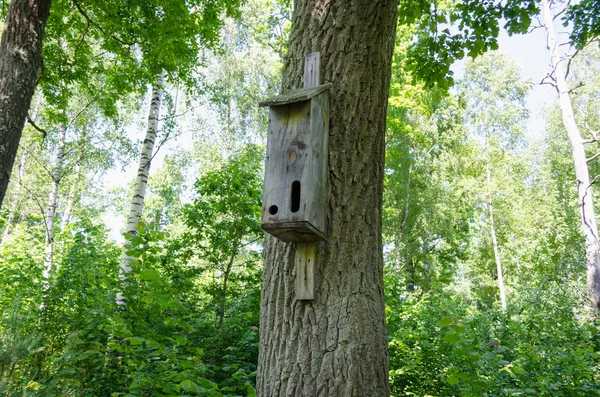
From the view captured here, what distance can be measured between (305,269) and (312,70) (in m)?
0.95

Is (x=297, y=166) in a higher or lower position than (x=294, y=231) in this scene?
higher

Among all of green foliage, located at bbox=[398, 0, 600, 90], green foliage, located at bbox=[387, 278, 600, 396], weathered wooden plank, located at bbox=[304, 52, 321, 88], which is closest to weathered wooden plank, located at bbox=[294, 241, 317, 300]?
weathered wooden plank, located at bbox=[304, 52, 321, 88]

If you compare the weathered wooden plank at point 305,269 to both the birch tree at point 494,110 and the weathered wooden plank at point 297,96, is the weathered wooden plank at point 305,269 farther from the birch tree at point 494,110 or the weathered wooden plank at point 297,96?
the birch tree at point 494,110

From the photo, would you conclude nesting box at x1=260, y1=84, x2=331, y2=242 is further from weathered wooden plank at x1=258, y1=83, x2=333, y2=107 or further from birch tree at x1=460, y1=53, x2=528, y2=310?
birch tree at x1=460, y1=53, x2=528, y2=310

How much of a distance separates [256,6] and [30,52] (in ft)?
45.0

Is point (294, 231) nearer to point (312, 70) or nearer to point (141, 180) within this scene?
point (312, 70)

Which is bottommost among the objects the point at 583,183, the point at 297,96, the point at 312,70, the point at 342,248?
the point at 342,248

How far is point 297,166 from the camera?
197cm

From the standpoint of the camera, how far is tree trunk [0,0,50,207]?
3.81 m

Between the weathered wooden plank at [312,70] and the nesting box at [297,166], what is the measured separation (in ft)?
0.32

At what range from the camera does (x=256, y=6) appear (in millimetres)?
16516

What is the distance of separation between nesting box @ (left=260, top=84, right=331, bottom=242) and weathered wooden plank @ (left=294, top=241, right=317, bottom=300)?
0.04 metres

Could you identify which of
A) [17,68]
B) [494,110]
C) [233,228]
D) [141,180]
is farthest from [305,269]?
[494,110]

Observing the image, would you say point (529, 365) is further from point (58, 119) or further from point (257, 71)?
point (257, 71)
